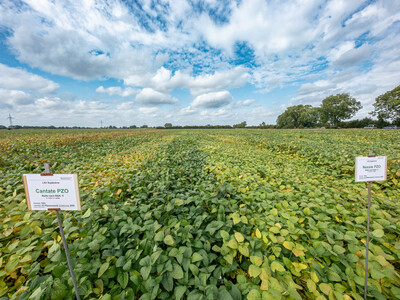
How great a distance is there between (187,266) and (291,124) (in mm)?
73141

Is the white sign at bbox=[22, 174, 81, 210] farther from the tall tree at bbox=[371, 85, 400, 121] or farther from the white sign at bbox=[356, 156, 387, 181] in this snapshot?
the tall tree at bbox=[371, 85, 400, 121]

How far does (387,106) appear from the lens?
38.2m

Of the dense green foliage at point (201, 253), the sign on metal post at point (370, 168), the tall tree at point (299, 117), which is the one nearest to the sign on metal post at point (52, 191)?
the dense green foliage at point (201, 253)

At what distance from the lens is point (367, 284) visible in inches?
68.1

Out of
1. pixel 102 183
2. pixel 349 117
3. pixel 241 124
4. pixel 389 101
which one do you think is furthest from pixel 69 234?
pixel 241 124

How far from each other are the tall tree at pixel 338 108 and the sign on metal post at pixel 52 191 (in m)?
61.1

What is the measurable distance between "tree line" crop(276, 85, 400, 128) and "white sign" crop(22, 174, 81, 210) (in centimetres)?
5288

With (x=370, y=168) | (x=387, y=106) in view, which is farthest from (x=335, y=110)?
(x=370, y=168)

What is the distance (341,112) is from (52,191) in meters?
62.0

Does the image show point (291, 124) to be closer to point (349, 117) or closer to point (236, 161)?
point (349, 117)

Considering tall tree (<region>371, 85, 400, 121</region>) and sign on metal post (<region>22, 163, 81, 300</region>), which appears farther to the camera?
tall tree (<region>371, 85, 400, 121</region>)

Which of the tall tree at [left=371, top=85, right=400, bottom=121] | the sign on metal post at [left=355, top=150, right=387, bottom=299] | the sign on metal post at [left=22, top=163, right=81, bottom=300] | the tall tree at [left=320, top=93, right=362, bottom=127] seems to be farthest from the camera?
the tall tree at [left=320, top=93, right=362, bottom=127]

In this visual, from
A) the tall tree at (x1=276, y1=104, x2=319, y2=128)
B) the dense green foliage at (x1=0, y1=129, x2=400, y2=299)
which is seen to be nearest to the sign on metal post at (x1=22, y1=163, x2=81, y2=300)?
the dense green foliage at (x1=0, y1=129, x2=400, y2=299)

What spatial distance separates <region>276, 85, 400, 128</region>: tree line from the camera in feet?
122
